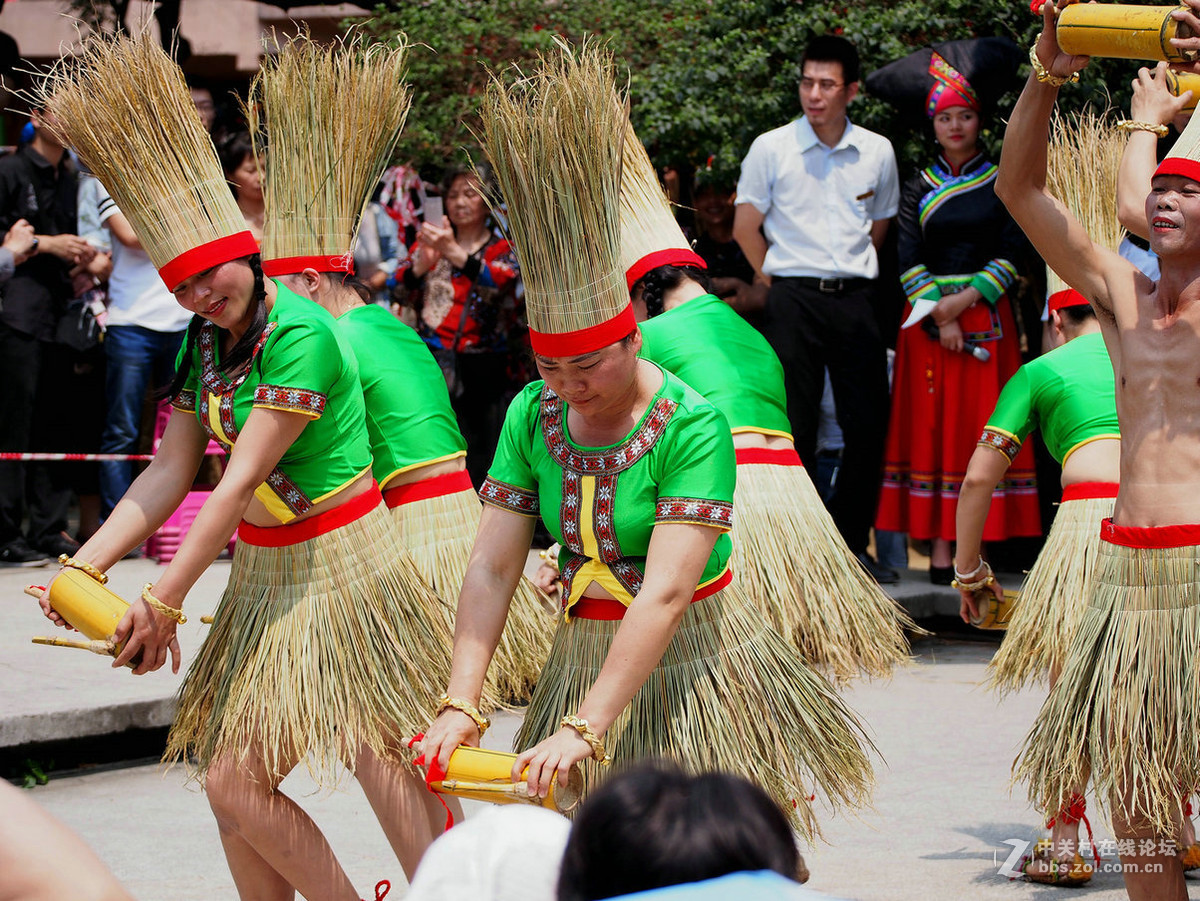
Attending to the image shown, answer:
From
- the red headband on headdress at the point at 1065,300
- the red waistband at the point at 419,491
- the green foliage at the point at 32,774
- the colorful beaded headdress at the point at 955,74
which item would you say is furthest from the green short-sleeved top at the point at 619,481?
the colorful beaded headdress at the point at 955,74

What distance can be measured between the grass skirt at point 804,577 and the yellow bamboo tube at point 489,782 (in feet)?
6.70

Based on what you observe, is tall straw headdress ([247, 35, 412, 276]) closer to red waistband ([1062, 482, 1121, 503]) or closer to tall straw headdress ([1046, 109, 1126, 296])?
tall straw headdress ([1046, 109, 1126, 296])

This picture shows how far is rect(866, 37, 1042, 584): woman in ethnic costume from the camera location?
687 cm

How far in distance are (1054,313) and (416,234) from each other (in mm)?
3854

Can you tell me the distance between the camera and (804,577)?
4867 mm

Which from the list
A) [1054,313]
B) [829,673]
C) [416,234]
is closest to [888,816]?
[829,673]

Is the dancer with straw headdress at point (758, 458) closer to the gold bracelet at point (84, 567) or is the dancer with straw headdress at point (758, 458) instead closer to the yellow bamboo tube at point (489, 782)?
the gold bracelet at point (84, 567)

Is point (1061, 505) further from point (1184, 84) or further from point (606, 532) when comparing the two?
point (606, 532)

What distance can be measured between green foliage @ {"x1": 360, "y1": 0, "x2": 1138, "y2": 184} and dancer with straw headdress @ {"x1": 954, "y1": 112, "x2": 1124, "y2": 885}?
2973mm

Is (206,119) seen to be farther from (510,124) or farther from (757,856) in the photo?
(757,856)

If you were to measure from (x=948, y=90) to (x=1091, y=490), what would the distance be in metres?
2.95

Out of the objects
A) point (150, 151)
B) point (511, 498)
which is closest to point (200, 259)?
point (150, 151)

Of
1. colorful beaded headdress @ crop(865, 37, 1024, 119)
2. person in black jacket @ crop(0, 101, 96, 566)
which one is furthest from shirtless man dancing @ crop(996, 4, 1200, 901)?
person in black jacket @ crop(0, 101, 96, 566)

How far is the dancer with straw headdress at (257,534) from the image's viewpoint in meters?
3.42
